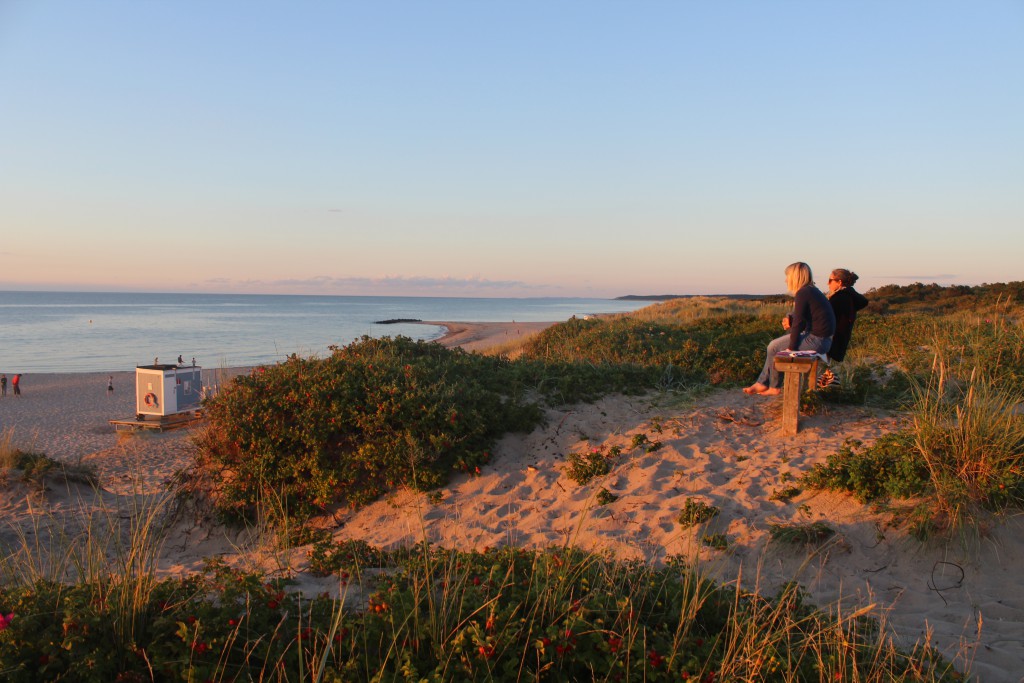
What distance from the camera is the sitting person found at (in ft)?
26.9

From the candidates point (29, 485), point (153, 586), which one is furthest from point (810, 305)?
point (29, 485)

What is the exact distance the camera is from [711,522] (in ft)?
18.4

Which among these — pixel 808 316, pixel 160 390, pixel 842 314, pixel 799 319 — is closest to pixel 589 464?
pixel 799 319

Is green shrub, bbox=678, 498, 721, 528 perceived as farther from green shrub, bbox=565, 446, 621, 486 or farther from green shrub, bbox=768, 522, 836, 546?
green shrub, bbox=565, 446, 621, 486

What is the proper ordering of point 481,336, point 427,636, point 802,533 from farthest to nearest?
point 481,336 → point 802,533 → point 427,636

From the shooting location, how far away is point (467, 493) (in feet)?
22.6

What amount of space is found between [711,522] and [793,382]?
247cm

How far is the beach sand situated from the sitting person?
0.85 m

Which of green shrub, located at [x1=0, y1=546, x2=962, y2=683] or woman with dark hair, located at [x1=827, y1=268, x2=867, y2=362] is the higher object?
woman with dark hair, located at [x1=827, y1=268, x2=867, y2=362]

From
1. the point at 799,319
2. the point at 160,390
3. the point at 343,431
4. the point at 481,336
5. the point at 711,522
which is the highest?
the point at 799,319

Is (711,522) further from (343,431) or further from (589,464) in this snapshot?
(343,431)

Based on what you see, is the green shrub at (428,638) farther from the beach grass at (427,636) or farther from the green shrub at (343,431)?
the green shrub at (343,431)

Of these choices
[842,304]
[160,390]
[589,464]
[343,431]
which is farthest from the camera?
[160,390]

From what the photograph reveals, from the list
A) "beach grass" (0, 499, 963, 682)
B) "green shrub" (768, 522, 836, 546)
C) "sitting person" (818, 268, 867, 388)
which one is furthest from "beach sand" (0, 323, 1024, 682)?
"sitting person" (818, 268, 867, 388)
